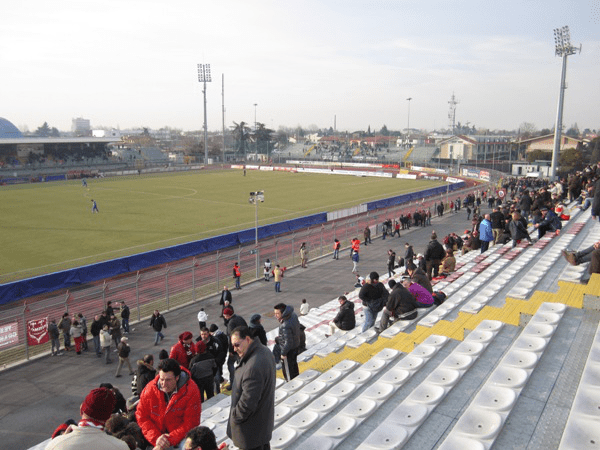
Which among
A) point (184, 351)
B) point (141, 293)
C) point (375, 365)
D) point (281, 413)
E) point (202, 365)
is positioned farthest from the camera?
point (141, 293)

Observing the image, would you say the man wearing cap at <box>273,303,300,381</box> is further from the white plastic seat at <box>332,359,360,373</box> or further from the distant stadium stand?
the distant stadium stand

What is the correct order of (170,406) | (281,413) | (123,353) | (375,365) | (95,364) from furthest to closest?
(95,364) → (123,353) → (375,365) → (281,413) → (170,406)

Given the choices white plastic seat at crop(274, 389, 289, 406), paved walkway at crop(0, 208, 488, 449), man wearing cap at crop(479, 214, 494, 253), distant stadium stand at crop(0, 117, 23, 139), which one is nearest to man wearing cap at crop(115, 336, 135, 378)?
paved walkway at crop(0, 208, 488, 449)

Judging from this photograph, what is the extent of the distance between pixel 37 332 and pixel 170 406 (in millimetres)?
13127

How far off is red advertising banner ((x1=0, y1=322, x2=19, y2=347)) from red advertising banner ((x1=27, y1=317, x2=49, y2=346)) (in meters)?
0.42

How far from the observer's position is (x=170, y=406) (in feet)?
15.5

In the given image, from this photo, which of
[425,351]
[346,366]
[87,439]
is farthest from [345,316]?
[87,439]

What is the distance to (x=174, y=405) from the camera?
15.6ft

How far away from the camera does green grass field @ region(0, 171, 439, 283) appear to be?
2956cm

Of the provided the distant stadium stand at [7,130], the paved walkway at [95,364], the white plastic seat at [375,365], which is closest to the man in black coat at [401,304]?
the white plastic seat at [375,365]

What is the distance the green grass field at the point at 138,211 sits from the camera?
97.0 ft

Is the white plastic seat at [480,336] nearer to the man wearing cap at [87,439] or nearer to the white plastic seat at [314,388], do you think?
the white plastic seat at [314,388]

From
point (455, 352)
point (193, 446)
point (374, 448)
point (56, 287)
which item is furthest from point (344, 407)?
point (56, 287)

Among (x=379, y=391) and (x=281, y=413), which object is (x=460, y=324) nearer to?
(x=379, y=391)
